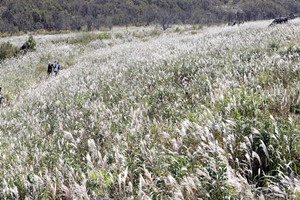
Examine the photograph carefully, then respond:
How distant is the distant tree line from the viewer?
65.4 metres

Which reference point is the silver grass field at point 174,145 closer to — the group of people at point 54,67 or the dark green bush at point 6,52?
the group of people at point 54,67

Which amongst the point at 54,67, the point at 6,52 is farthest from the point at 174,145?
the point at 6,52

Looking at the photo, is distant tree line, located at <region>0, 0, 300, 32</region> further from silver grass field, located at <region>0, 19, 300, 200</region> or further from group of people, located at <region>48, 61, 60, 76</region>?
silver grass field, located at <region>0, 19, 300, 200</region>

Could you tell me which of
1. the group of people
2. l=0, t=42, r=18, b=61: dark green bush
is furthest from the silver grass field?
l=0, t=42, r=18, b=61: dark green bush

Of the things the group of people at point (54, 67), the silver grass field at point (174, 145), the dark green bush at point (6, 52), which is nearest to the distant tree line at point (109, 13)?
the dark green bush at point (6, 52)

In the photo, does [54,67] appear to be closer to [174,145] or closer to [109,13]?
[174,145]

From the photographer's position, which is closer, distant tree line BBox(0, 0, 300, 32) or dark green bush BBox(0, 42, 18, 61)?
dark green bush BBox(0, 42, 18, 61)

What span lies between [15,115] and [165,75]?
180 inches

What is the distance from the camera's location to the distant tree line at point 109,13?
215 feet

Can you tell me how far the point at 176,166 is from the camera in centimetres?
291

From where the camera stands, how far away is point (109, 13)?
95375 mm

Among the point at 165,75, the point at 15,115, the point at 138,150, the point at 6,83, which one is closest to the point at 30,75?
the point at 6,83

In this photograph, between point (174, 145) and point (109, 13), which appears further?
point (109, 13)

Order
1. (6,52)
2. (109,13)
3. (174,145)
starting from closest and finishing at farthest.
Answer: (174,145) → (6,52) → (109,13)
